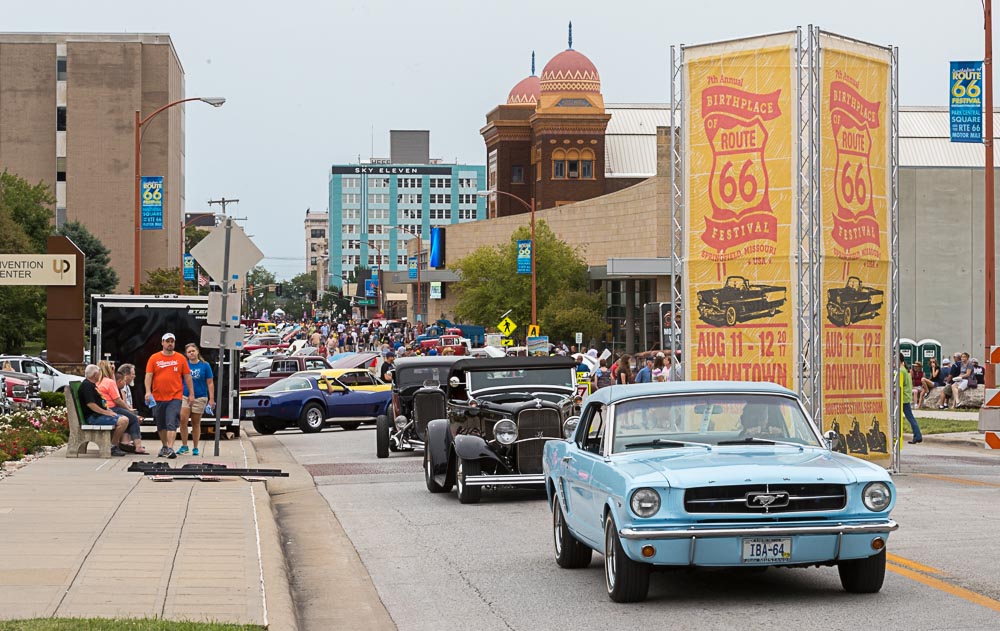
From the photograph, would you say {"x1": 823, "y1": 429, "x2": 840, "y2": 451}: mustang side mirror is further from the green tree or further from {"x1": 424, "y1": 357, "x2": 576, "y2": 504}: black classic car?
the green tree

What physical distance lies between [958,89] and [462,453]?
1735 centimetres

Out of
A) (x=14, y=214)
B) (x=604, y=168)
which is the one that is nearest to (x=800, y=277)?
(x=14, y=214)

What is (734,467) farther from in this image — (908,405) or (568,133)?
(568,133)

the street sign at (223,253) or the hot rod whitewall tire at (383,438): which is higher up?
the street sign at (223,253)

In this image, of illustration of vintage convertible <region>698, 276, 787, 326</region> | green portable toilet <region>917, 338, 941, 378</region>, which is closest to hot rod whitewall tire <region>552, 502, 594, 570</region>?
illustration of vintage convertible <region>698, 276, 787, 326</region>

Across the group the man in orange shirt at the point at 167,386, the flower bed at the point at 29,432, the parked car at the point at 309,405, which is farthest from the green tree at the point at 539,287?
the man in orange shirt at the point at 167,386

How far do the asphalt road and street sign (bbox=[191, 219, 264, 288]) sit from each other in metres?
4.40

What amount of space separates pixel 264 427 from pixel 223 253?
45.8ft

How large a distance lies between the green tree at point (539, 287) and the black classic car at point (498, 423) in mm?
61247

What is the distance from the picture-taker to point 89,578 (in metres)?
9.64

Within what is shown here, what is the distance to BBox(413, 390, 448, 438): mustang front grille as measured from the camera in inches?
832

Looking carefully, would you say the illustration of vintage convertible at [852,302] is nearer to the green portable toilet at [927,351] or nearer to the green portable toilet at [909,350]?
the green portable toilet at [909,350]

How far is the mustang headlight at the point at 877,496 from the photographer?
348 inches

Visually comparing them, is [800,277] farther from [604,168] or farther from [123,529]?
[604,168]
